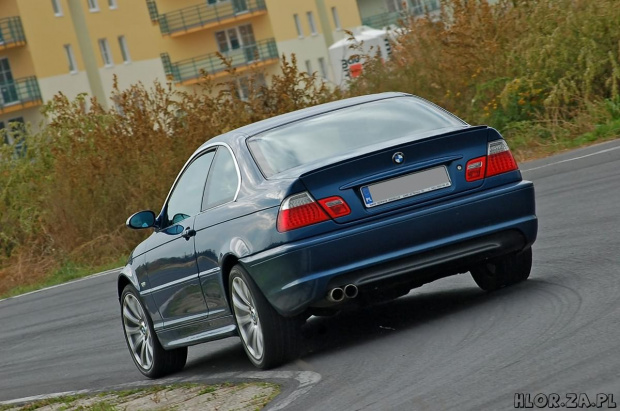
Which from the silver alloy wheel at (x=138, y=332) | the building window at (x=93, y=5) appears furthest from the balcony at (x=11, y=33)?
the silver alloy wheel at (x=138, y=332)

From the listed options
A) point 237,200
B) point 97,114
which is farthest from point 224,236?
point 97,114

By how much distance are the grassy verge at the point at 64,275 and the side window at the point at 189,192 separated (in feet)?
38.4

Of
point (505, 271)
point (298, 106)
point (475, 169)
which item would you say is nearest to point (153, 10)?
point (298, 106)

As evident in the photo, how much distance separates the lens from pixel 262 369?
871cm

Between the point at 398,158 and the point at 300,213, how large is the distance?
72cm

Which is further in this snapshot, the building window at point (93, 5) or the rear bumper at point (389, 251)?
the building window at point (93, 5)

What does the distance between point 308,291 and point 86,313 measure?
8.12 meters

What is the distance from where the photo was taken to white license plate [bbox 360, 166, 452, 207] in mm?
8391

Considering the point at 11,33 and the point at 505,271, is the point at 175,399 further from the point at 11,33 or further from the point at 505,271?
the point at 11,33

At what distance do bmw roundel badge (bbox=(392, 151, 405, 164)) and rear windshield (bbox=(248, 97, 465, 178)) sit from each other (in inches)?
16.0

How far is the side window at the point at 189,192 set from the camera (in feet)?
31.7

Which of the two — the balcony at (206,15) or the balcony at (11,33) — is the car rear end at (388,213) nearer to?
the balcony at (11,33)

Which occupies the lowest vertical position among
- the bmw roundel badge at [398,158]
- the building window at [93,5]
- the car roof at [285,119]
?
the bmw roundel badge at [398,158]

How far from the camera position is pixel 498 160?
8.84 meters
